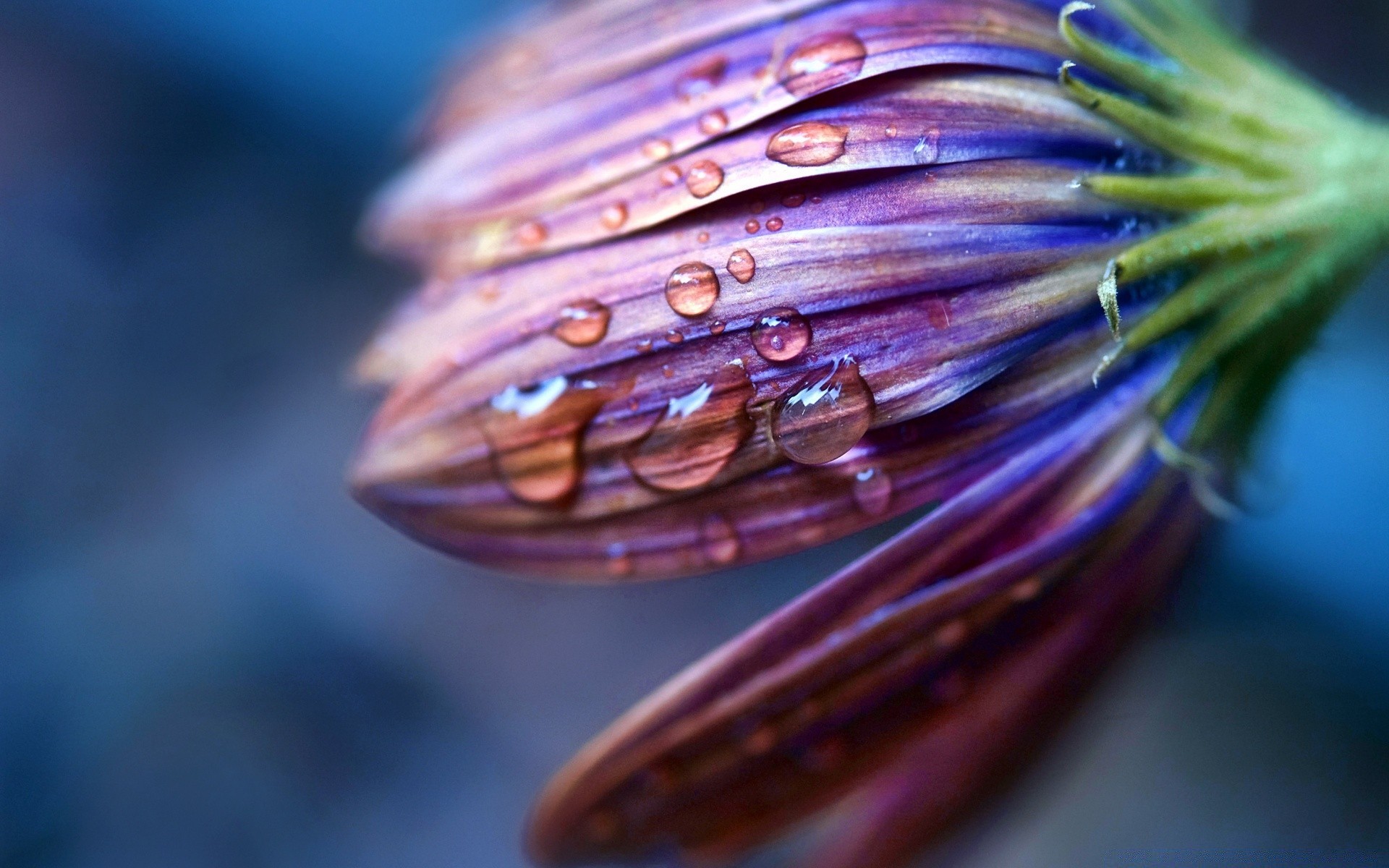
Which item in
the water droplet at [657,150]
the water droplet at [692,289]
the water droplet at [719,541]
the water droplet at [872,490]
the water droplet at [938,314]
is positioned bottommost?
the water droplet at [719,541]

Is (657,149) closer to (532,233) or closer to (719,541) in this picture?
(532,233)

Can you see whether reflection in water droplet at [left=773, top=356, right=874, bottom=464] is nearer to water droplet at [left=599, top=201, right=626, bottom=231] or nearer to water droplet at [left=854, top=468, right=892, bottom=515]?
water droplet at [left=854, top=468, right=892, bottom=515]

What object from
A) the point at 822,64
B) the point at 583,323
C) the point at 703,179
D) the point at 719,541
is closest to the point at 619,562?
the point at 719,541

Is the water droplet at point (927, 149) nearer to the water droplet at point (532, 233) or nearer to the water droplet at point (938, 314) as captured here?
the water droplet at point (938, 314)

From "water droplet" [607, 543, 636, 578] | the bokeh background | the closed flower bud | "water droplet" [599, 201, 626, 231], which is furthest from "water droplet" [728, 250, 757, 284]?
the bokeh background

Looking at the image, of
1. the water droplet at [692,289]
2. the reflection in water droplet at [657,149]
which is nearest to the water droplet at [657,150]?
the reflection in water droplet at [657,149]

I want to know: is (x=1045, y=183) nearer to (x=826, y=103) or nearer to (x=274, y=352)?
(x=826, y=103)
